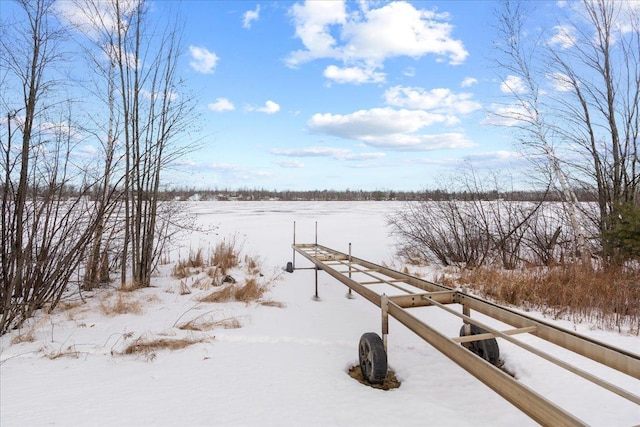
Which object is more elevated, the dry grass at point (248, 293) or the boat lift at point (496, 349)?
the boat lift at point (496, 349)

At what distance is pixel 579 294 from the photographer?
5.38m

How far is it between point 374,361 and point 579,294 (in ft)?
14.4

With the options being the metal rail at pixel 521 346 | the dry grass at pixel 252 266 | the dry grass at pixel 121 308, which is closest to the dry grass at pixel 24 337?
the dry grass at pixel 121 308

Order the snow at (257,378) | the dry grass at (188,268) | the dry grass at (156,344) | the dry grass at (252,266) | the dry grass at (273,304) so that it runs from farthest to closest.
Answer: the dry grass at (252,266)
the dry grass at (188,268)
the dry grass at (273,304)
the dry grass at (156,344)
the snow at (257,378)

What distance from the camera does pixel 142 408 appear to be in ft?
8.93

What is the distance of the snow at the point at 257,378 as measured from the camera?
104 inches

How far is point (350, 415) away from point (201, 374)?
1.57m

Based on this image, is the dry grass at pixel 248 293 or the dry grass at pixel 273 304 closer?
the dry grass at pixel 273 304

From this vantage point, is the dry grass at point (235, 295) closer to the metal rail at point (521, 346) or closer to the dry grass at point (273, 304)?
the dry grass at point (273, 304)

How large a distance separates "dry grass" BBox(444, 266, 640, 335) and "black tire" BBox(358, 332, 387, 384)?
363cm

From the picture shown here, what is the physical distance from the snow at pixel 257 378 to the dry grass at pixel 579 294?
1.50 feet

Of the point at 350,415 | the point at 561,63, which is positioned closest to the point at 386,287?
the point at 350,415

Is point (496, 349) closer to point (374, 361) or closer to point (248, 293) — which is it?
point (374, 361)

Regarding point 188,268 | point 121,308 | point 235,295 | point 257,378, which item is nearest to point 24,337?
point 121,308
